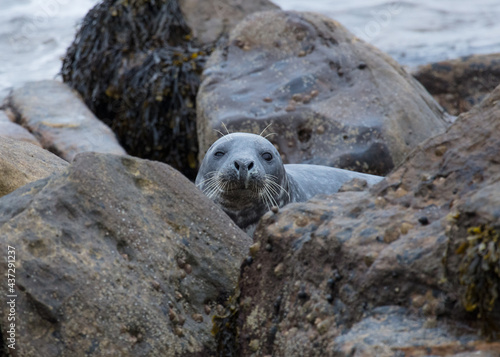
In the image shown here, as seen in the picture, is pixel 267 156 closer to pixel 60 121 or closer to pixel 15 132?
pixel 15 132

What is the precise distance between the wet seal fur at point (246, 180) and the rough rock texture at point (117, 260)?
1.34m

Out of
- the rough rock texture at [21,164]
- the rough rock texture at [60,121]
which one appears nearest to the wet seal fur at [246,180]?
the rough rock texture at [21,164]

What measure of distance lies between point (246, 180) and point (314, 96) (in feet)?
8.81

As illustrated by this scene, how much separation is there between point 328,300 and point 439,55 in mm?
11764

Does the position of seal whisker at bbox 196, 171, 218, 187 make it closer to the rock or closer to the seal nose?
the seal nose

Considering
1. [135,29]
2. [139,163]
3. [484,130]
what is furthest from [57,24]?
[484,130]

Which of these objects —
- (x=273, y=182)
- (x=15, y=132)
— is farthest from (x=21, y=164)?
(x=15, y=132)

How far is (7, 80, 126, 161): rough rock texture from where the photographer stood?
25.1 ft

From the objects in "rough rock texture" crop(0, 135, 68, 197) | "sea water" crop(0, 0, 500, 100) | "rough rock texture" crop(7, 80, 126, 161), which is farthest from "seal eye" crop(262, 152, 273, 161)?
"sea water" crop(0, 0, 500, 100)

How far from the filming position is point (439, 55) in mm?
13594

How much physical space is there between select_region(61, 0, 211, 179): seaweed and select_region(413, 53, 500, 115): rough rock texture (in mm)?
3331

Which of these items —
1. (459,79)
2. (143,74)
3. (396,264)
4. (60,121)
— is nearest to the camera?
(396,264)

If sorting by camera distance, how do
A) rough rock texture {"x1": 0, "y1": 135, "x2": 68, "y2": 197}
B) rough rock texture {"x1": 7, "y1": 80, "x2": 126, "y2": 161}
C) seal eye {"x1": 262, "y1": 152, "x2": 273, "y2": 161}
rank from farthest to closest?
1. rough rock texture {"x1": 7, "y1": 80, "x2": 126, "y2": 161}
2. seal eye {"x1": 262, "y1": 152, "x2": 273, "y2": 161}
3. rough rock texture {"x1": 0, "y1": 135, "x2": 68, "y2": 197}

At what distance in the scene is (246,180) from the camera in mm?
4820
